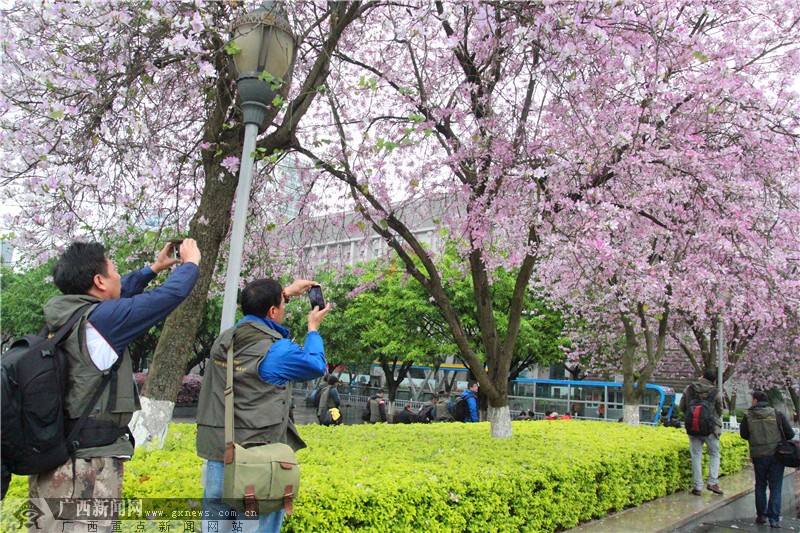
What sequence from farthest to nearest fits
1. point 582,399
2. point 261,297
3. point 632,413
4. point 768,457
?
point 582,399
point 632,413
point 768,457
point 261,297

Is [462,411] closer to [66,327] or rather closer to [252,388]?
[252,388]

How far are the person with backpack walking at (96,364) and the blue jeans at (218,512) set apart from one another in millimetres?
508

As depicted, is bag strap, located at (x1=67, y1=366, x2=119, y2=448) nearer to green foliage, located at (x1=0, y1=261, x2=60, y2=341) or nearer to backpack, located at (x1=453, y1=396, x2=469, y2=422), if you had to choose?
backpack, located at (x1=453, y1=396, x2=469, y2=422)

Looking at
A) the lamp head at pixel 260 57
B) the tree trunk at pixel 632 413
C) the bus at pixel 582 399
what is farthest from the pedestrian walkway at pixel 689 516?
the bus at pixel 582 399

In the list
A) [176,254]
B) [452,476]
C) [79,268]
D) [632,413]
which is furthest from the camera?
[632,413]

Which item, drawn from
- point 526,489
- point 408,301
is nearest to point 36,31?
point 526,489

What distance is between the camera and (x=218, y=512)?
301 cm

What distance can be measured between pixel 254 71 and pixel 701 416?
834cm

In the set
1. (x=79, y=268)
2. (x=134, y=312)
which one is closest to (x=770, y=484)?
(x=134, y=312)

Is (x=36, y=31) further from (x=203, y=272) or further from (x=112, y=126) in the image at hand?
(x=203, y=272)

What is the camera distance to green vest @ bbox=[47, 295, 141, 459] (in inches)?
96.0

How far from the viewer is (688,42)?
19.5 ft

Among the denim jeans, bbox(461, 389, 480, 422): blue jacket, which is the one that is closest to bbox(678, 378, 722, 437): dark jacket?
the denim jeans

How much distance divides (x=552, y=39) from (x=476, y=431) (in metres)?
5.90
